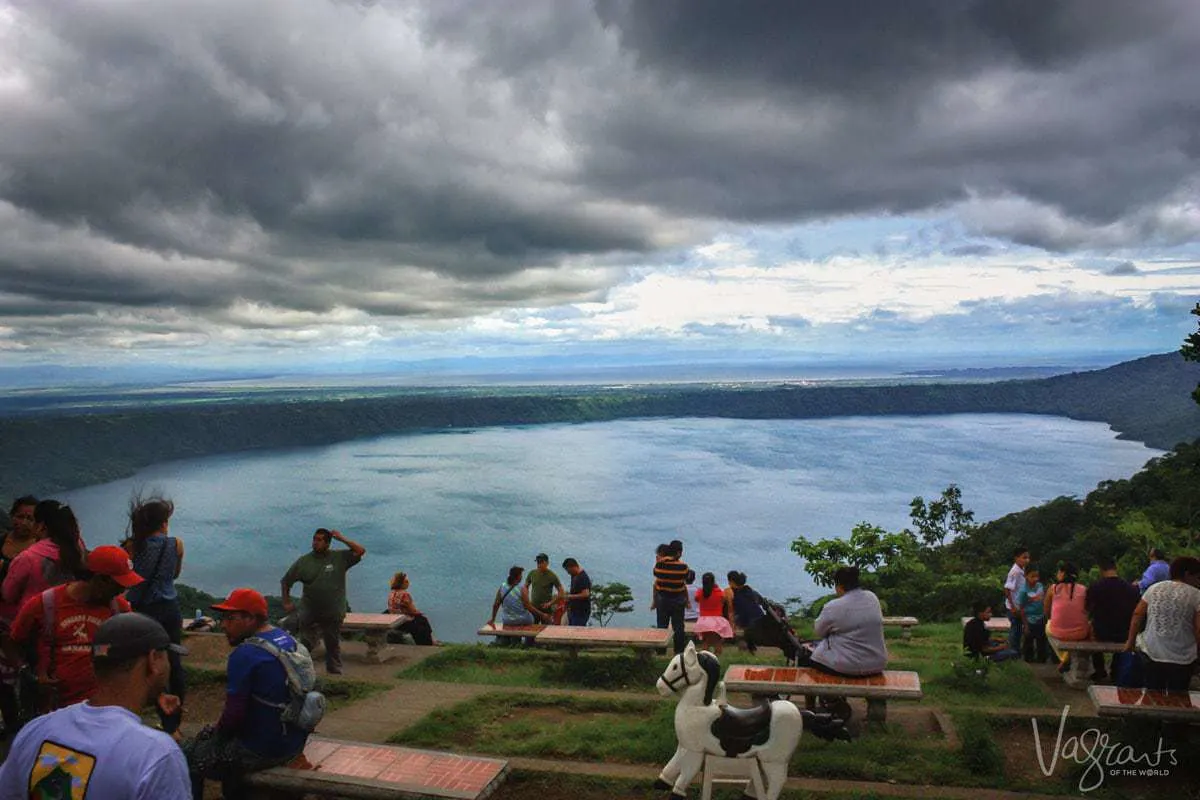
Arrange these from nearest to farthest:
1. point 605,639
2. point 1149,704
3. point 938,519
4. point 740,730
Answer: point 740,730
point 1149,704
point 605,639
point 938,519

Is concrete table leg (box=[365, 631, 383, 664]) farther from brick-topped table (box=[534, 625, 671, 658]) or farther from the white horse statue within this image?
the white horse statue

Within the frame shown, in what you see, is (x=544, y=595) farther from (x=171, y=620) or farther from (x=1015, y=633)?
(x=1015, y=633)

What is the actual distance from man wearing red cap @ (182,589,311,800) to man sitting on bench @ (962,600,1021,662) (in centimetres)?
760

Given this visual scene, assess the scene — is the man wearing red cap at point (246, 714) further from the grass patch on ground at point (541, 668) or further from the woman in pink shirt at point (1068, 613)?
the woman in pink shirt at point (1068, 613)

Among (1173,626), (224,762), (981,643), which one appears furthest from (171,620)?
(981,643)

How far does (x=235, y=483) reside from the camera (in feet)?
421

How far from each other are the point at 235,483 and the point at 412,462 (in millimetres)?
29651

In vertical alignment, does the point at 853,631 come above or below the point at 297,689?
below

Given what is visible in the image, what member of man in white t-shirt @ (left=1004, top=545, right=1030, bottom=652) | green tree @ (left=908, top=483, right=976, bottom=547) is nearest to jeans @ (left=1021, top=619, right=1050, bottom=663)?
man in white t-shirt @ (left=1004, top=545, right=1030, bottom=652)

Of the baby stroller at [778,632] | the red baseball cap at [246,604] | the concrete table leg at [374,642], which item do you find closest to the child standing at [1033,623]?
the baby stroller at [778,632]

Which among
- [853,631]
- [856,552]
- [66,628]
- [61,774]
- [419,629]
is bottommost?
[856,552]

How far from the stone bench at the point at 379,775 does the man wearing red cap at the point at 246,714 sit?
0.43 ft

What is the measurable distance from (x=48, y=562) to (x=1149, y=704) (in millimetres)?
7841

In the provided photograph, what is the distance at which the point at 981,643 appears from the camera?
31.6 ft
